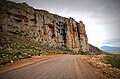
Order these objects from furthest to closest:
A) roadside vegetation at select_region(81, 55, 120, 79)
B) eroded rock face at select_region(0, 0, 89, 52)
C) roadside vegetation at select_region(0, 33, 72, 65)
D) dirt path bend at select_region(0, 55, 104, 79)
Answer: eroded rock face at select_region(0, 0, 89, 52), roadside vegetation at select_region(0, 33, 72, 65), roadside vegetation at select_region(81, 55, 120, 79), dirt path bend at select_region(0, 55, 104, 79)

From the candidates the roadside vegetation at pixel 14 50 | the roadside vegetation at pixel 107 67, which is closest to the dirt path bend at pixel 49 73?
the roadside vegetation at pixel 107 67

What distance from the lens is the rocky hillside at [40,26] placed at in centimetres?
5731

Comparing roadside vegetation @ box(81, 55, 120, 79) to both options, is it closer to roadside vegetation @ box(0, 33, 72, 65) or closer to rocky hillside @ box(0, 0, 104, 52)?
roadside vegetation @ box(0, 33, 72, 65)

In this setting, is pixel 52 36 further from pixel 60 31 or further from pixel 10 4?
pixel 10 4

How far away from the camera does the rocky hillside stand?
57.3 metres

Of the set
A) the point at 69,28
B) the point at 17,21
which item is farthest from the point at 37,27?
the point at 69,28

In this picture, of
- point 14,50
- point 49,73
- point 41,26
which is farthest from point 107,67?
point 41,26

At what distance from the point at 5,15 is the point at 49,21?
29219mm

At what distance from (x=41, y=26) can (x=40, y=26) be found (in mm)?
938

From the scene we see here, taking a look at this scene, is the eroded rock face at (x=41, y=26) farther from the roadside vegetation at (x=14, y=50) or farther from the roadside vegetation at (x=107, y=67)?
the roadside vegetation at (x=107, y=67)

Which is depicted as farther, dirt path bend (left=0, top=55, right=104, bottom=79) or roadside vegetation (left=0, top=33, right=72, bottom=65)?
roadside vegetation (left=0, top=33, right=72, bottom=65)

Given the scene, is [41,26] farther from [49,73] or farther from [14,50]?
[49,73]

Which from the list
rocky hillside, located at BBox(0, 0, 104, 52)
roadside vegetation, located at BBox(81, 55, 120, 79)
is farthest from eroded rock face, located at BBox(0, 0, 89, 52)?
roadside vegetation, located at BBox(81, 55, 120, 79)

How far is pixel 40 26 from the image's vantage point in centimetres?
7188
